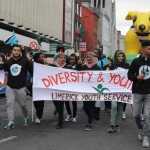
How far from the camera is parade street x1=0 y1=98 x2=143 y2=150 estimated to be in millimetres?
6146

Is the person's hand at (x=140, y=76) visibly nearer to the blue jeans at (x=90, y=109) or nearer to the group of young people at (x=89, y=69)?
the group of young people at (x=89, y=69)

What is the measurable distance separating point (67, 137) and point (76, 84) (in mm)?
1733

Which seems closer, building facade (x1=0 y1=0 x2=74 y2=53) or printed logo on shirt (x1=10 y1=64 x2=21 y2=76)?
printed logo on shirt (x1=10 y1=64 x2=21 y2=76)

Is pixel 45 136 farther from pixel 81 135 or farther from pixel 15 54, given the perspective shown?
pixel 15 54

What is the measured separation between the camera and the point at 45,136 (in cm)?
697

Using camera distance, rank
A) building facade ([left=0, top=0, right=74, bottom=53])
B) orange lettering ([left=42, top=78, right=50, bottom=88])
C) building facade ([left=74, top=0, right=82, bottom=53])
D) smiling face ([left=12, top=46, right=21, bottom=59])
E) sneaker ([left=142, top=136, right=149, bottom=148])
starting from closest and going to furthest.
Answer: sneaker ([left=142, top=136, right=149, bottom=148]) < smiling face ([left=12, top=46, right=21, bottom=59]) < orange lettering ([left=42, top=78, right=50, bottom=88]) < building facade ([left=0, top=0, right=74, bottom=53]) < building facade ([left=74, top=0, right=82, bottom=53])

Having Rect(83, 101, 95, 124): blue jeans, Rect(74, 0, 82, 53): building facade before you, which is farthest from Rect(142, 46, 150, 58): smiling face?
Rect(74, 0, 82, 53): building facade

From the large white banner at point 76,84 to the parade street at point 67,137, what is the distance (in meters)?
0.72

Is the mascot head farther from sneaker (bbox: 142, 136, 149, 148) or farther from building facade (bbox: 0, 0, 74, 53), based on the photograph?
building facade (bbox: 0, 0, 74, 53)

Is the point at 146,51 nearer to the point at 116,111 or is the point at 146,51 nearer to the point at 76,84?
the point at 116,111

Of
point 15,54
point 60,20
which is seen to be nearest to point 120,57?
point 15,54

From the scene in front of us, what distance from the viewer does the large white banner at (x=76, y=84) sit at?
26.8 ft

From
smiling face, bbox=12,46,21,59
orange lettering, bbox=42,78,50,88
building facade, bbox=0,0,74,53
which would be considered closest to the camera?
smiling face, bbox=12,46,21,59

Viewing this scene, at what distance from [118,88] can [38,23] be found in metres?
33.7
